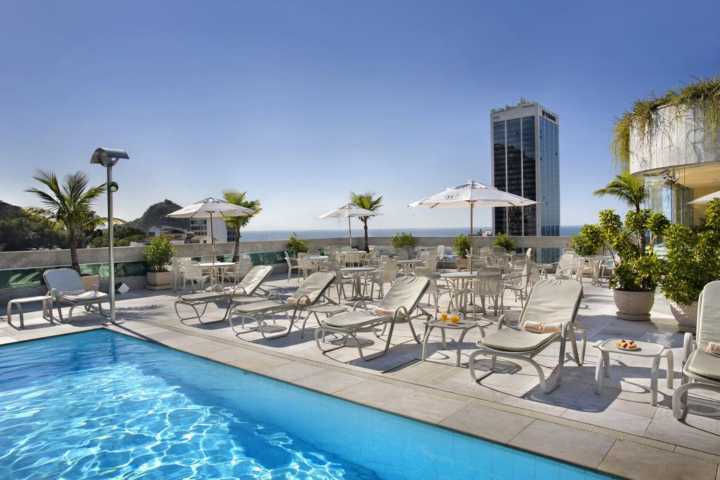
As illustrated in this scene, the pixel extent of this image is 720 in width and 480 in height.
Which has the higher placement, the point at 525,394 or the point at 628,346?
the point at 628,346

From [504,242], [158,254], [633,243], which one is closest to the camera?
[633,243]

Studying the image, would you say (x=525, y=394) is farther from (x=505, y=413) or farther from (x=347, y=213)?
(x=347, y=213)

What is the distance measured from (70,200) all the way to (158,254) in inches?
105

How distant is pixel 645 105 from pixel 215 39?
10.8m

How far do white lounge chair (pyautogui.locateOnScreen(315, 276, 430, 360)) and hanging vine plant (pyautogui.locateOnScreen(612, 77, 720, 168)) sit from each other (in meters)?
5.30

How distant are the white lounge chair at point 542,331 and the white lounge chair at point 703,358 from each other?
988 millimetres

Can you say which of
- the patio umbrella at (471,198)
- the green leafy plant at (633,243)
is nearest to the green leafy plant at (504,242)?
the patio umbrella at (471,198)

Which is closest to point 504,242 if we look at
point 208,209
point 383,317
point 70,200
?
A: point 208,209

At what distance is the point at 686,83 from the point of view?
7.58 metres

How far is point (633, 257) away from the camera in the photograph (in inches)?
291

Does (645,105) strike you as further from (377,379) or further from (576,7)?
(377,379)

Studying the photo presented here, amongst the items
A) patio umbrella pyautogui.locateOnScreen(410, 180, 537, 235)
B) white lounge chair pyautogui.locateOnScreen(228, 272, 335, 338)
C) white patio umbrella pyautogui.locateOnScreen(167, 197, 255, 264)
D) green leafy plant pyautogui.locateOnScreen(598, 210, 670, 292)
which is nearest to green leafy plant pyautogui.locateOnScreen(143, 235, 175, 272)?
white patio umbrella pyautogui.locateOnScreen(167, 197, 255, 264)

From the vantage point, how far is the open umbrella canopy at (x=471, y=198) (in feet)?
28.0

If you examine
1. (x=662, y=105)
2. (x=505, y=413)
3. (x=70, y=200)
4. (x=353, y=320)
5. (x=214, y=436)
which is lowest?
(x=214, y=436)
